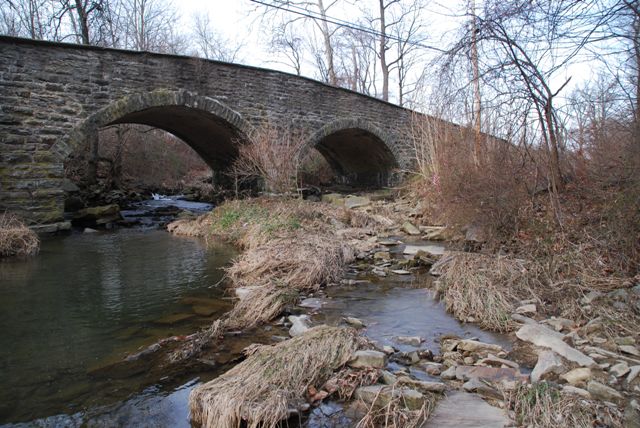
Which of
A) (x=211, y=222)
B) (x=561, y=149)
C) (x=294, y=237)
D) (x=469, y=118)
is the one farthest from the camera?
(x=211, y=222)

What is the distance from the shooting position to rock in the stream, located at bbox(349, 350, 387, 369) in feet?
10.5

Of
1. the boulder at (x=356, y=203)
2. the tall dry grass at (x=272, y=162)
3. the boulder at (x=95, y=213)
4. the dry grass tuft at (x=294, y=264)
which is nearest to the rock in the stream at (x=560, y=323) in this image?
the dry grass tuft at (x=294, y=264)

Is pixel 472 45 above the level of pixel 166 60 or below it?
below

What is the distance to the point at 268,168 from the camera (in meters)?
11.3

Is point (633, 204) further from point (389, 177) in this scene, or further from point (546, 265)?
point (389, 177)

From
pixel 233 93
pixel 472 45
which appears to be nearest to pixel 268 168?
pixel 233 93

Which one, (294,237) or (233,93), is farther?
(233,93)

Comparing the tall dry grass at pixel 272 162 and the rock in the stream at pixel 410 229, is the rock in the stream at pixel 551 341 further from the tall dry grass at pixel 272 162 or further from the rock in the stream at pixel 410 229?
the tall dry grass at pixel 272 162

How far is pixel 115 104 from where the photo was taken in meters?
10.4

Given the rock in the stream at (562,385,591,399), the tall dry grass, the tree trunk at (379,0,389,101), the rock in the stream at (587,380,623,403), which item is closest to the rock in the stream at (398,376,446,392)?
the rock in the stream at (562,385,591,399)

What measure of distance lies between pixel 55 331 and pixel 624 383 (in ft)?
15.7

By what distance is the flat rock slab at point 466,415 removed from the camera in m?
2.48

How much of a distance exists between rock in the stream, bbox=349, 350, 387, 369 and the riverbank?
0.15 ft

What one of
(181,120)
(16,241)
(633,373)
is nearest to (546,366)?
(633,373)
